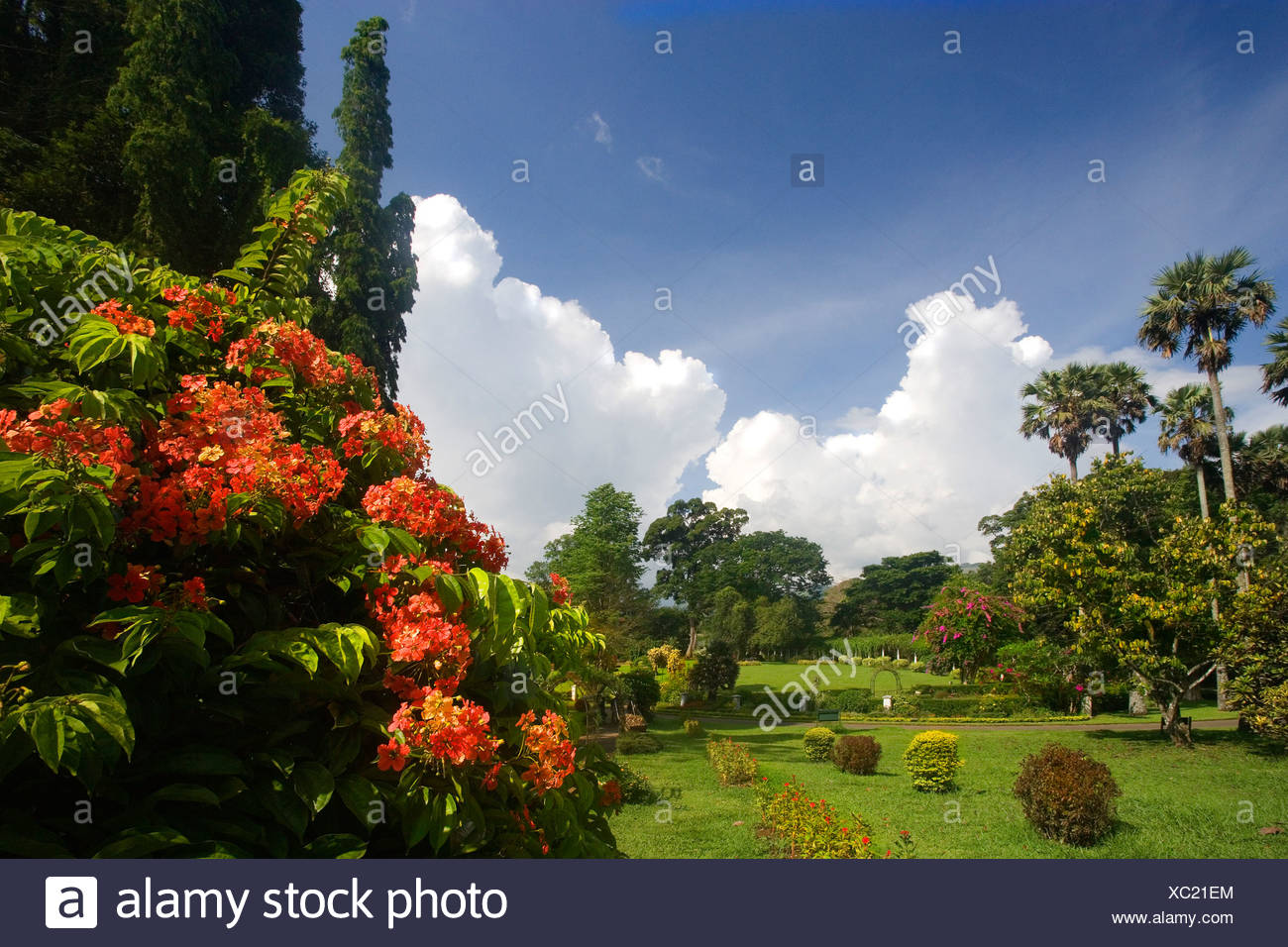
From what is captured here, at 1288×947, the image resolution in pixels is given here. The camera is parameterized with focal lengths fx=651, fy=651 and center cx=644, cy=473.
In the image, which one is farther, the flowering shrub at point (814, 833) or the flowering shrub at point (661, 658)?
the flowering shrub at point (661, 658)

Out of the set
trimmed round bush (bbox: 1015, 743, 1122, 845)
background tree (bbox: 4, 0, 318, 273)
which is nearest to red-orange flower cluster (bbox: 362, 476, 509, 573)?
background tree (bbox: 4, 0, 318, 273)

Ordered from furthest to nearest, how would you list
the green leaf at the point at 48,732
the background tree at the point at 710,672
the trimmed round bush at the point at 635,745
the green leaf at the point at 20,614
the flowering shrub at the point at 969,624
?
1. the background tree at the point at 710,672
2. the flowering shrub at the point at 969,624
3. the trimmed round bush at the point at 635,745
4. the green leaf at the point at 20,614
5. the green leaf at the point at 48,732

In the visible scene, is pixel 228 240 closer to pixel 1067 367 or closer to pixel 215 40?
pixel 215 40

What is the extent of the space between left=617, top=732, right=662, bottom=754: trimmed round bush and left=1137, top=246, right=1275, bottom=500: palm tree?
16852 millimetres

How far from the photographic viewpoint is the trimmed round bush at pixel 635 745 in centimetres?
1677

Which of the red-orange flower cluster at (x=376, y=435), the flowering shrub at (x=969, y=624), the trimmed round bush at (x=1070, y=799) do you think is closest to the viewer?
the red-orange flower cluster at (x=376, y=435)

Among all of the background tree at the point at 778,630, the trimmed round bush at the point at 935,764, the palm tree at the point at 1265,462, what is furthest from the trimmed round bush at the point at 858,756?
the background tree at the point at 778,630

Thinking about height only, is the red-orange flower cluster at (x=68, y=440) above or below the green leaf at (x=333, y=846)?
above

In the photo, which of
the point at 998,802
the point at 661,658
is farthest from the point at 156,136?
the point at 661,658

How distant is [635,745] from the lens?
16875 mm

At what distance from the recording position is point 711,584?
53.3m

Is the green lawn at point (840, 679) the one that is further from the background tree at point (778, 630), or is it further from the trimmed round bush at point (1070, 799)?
the trimmed round bush at point (1070, 799)
